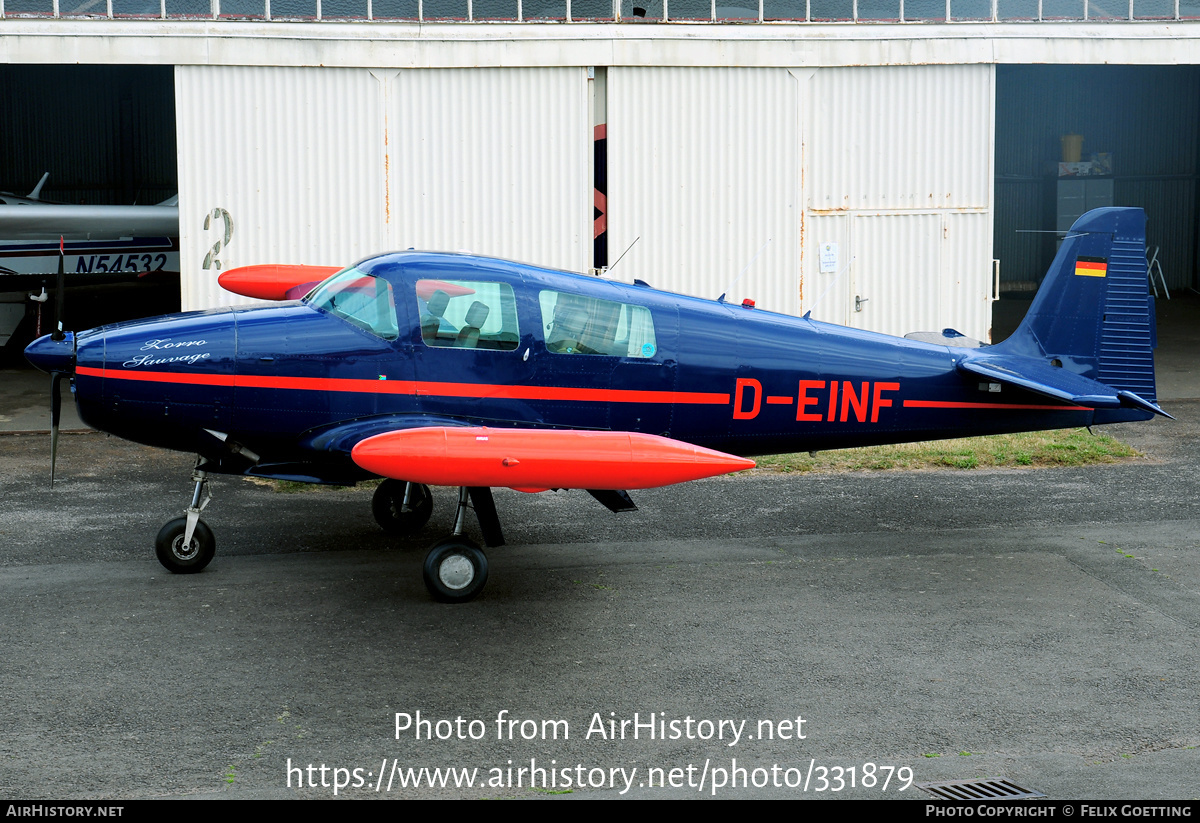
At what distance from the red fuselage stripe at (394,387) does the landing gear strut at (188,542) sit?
81 cm

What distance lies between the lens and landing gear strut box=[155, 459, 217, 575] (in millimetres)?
8023

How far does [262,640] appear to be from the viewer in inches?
271

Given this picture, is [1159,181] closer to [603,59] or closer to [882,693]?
[603,59]

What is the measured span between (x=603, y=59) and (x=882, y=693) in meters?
9.67

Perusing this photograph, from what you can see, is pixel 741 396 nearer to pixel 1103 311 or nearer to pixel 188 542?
pixel 1103 311

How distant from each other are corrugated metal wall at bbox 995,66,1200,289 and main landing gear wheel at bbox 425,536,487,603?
2254 centimetres

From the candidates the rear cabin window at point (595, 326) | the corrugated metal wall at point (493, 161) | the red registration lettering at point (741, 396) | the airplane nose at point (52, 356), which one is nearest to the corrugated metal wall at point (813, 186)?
the corrugated metal wall at point (493, 161)

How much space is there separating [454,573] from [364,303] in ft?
6.03

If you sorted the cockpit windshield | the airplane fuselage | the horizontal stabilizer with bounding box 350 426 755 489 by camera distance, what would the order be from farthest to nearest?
the cockpit windshield → the airplane fuselage → the horizontal stabilizer with bounding box 350 426 755 489

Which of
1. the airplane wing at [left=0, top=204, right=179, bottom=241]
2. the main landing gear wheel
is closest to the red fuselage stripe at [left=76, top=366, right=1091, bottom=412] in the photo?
the main landing gear wheel

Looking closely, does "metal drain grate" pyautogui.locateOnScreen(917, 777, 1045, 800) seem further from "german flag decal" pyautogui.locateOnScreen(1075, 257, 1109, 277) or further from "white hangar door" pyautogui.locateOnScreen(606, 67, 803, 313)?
"white hangar door" pyautogui.locateOnScreen(606, 67, 803, 313)

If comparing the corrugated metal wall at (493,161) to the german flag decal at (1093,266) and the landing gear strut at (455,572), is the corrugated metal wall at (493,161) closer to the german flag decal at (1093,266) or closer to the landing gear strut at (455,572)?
the german flag decal at (1093,266)

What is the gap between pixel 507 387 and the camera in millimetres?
7836

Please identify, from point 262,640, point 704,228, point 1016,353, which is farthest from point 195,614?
point 704,228
